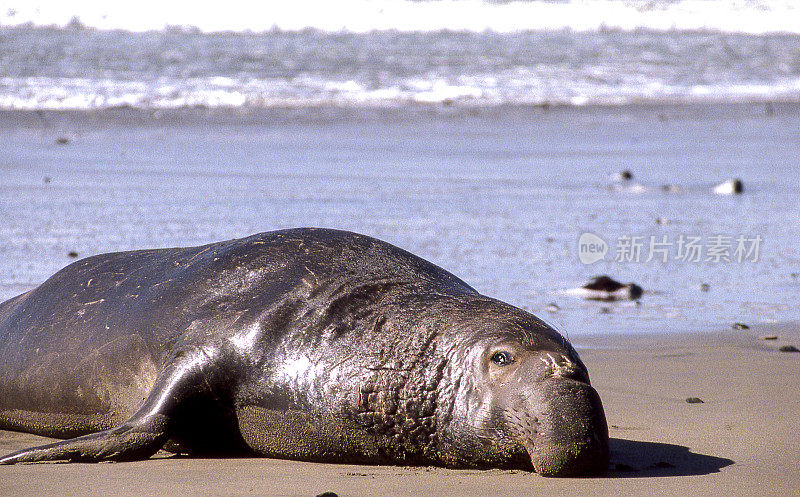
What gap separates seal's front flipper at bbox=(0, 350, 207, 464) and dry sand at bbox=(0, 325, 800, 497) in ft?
0.13


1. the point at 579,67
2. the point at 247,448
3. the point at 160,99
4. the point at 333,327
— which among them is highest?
the point at 579,67

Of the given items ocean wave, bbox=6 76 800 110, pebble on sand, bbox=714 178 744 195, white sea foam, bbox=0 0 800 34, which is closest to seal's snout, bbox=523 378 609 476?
pebble on sand, bbox=714 178 744 195

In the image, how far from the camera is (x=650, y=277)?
6.97 metres

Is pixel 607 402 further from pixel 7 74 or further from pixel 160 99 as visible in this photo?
pixel 7 74

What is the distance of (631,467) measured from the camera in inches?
137

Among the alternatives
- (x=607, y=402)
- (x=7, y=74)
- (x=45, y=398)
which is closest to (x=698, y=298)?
(x=607, y=402)

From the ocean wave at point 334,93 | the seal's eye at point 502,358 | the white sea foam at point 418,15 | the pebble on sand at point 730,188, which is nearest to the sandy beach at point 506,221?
the pebble on sand at point 730,188

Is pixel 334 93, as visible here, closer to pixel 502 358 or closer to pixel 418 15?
pixel 502 358

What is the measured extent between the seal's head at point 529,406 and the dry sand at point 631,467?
2.7 inches

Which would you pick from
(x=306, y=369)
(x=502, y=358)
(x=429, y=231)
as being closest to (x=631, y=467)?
(x=502, y=358)

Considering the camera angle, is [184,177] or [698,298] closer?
[698,298]

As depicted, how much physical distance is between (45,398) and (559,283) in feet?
→ 11.4

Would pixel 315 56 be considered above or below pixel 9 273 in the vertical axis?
above

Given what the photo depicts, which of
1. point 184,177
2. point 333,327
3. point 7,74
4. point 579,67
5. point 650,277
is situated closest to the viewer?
point 333,327
